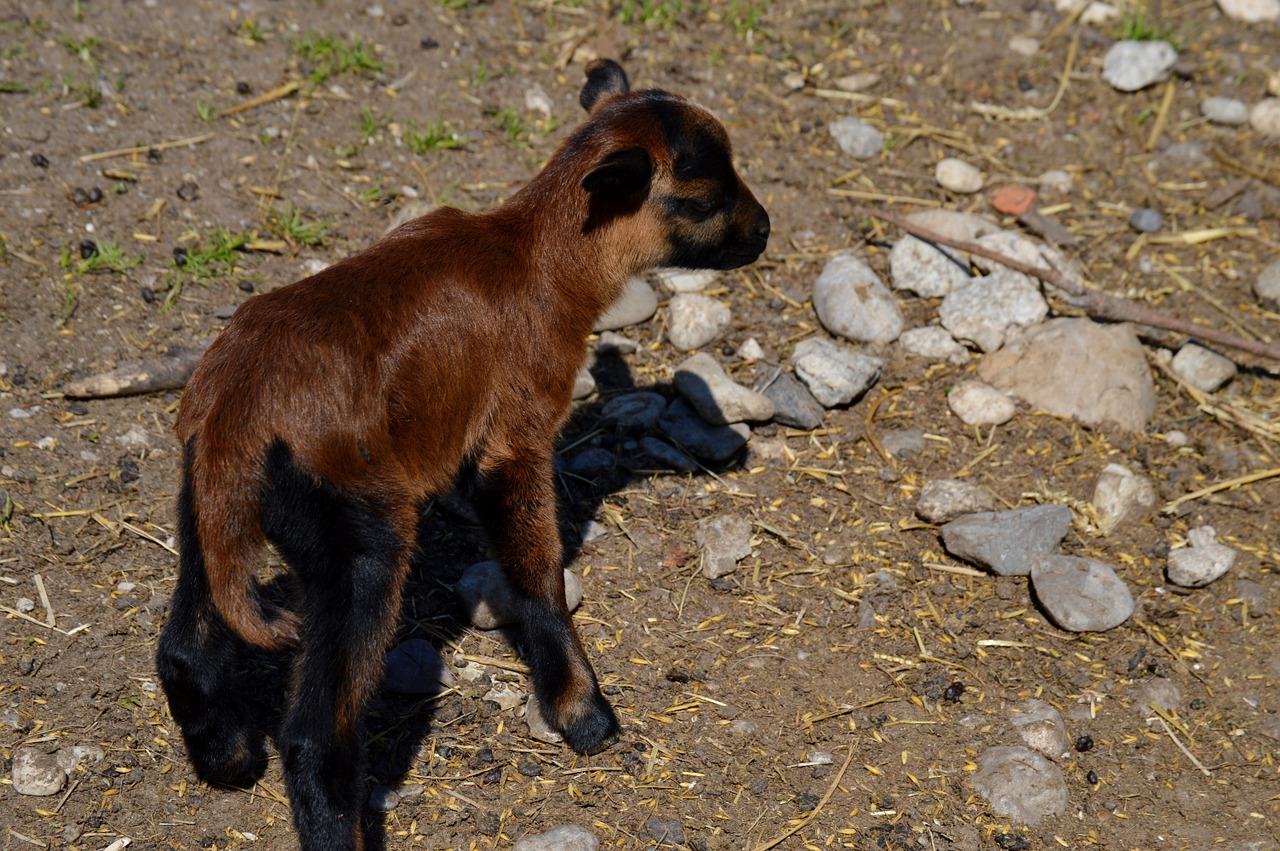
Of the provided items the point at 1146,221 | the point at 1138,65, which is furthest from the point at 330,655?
the point at 1138,65

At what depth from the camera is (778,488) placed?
6855 mm

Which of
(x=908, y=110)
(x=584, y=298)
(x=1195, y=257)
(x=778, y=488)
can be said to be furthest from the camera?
(x=908, y=110)

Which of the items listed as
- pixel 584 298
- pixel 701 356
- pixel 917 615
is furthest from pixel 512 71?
pixel 917 615

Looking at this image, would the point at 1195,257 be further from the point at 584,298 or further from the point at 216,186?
the point at 216,186

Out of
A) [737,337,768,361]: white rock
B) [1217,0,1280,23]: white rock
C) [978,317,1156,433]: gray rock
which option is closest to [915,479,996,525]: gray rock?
[978,317,1156,433]: gray rock

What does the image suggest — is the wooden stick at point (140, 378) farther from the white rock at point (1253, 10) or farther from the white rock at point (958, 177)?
the white rock at point (1253, 10)

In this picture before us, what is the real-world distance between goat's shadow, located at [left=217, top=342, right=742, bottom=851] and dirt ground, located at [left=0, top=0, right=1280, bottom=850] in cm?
3

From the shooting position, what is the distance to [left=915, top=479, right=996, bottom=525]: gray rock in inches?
261

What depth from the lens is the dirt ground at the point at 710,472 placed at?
205 inches

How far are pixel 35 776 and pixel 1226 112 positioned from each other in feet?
31.7

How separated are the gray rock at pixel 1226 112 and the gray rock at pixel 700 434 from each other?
5.42 meters

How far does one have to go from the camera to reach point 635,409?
23.4ft

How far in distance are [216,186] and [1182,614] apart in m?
6.49

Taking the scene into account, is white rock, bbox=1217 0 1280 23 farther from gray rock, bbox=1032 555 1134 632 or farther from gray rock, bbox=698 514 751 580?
gray rock, bbox=698 514 751 580
